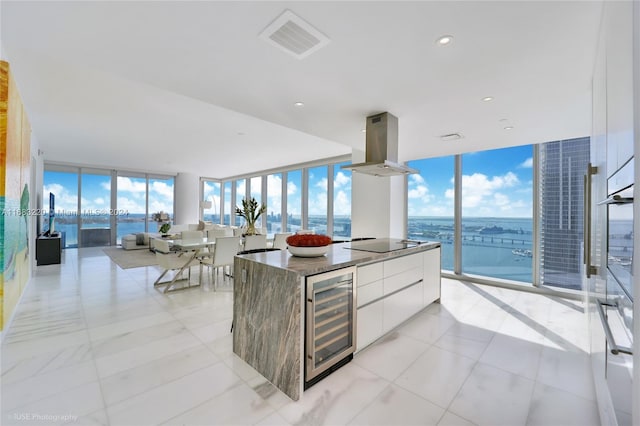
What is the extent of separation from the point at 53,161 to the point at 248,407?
36.4 ft

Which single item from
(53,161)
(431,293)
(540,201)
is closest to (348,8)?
(431,293)

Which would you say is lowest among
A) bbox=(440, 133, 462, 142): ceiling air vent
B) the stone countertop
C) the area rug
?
the area rug

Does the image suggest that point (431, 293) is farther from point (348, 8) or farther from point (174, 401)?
point (348, 8)

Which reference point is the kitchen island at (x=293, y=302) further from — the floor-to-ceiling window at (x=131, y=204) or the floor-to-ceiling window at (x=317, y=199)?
the floor-to-ceiling window at (x=131, y=204)

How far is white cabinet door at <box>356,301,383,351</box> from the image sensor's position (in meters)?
2.36

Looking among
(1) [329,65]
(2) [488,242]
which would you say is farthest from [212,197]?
(1) [329,65]

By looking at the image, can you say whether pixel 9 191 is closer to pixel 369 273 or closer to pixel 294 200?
pixel 369 273

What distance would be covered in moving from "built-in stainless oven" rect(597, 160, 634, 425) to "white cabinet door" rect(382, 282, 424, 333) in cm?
155

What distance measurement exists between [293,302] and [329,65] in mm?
1906

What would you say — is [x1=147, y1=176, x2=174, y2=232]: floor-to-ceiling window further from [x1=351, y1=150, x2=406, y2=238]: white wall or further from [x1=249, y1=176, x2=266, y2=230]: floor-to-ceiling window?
[x1=351, y1=150, x2=406, y2=238]: white wall

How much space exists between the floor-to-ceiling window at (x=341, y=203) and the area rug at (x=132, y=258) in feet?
15.2

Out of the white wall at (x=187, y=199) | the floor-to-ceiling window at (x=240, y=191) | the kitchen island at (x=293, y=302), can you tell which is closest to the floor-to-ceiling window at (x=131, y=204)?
the white wall at (x=187, y=199)

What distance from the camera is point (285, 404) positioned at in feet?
5.93

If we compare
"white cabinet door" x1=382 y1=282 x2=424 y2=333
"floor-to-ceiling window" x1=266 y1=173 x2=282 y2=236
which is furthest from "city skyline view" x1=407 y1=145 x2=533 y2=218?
"floor-to-ceiling window" x1=266 y1=173 x2=282 y2=236
